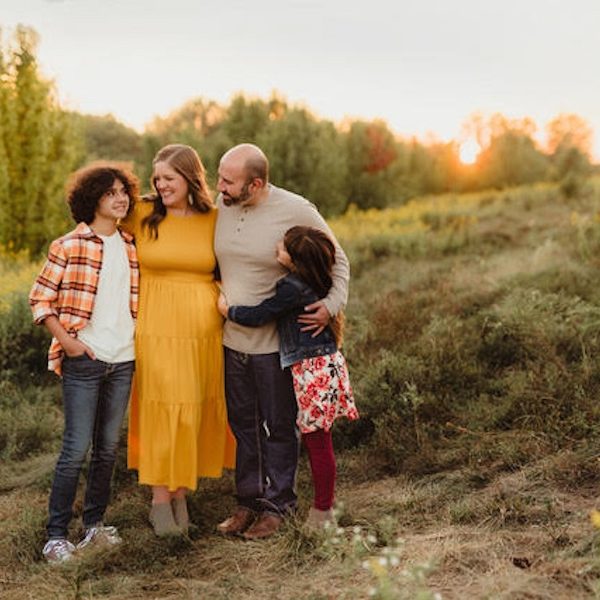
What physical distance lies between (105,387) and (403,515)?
1864mm

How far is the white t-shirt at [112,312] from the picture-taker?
4121 mm

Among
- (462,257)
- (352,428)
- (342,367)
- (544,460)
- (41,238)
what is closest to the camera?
(342,367)

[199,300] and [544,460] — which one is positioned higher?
[199,300]

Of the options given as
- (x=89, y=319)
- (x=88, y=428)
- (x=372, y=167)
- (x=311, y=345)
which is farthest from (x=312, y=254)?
(x=372, y=167)

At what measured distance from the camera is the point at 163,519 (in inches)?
173

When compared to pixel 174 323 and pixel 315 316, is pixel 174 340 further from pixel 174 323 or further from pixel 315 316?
pixel 315 316

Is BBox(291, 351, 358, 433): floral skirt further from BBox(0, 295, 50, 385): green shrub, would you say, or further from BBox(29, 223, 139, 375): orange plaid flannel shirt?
BBox(0, 295, 50, 385): green shrub

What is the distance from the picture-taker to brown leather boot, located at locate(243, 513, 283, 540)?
14.0 ft

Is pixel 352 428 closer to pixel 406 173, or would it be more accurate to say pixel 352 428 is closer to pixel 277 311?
pixel 277 311

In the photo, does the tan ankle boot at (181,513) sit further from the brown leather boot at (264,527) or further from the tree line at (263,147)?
the tree line at (263,147)

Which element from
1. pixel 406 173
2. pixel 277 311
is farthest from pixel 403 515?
pixel 406 173

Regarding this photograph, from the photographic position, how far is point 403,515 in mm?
4441

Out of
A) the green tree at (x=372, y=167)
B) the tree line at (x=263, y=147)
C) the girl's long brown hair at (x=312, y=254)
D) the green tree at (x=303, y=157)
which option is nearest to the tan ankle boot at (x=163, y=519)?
the girl's long brown hair at (x=312, y=254)

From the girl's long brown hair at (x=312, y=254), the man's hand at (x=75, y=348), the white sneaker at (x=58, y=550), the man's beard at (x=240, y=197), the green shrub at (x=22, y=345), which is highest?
the man's beard at (x=240, y=197)
